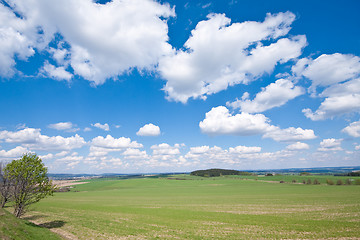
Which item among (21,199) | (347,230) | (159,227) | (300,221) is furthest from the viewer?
(300,221)

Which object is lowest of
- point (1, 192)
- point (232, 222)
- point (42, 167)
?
point (232, 222)

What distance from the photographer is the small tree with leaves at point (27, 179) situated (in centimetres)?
2575

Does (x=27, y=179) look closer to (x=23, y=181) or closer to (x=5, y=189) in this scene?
(x=23, y=181)

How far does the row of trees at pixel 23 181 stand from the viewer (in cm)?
2578

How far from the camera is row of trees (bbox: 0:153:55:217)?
84.6 ft

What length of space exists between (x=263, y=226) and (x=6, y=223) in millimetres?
30083

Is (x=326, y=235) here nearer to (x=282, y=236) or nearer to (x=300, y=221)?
(x=282, y=236)

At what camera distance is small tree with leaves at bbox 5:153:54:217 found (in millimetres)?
25750

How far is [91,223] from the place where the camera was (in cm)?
2983

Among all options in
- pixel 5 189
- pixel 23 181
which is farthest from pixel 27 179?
pixel 5 189

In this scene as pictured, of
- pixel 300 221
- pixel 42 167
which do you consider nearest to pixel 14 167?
pixel 42 167

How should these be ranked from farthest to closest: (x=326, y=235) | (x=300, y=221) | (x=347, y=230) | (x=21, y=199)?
1. (x=300, y=221)
2. (x=21, y=199)
3. (x=347, y=230)
4. (x=326, y=235)

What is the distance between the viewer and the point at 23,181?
85.9 ft

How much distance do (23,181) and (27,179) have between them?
1.91ft
